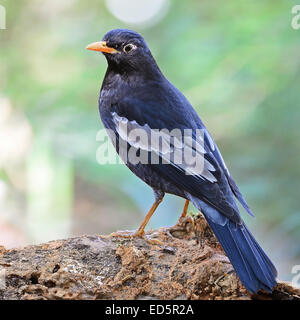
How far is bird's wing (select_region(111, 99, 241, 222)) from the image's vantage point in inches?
147

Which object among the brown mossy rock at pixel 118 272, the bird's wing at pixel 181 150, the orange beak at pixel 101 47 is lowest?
the brown mossy rock at pixel 118 272

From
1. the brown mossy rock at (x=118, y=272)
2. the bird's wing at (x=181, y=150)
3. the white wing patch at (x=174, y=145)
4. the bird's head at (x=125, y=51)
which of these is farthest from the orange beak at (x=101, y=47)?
the brown mossy rock at (x=118, y=272)

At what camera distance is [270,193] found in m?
6.42

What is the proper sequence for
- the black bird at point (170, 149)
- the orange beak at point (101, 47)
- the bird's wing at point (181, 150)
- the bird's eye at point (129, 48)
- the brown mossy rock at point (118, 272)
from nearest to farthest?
the brown mossy rock at point (118, 272)
the black bird at point (170, 149)
the bird's wing at point (181, 150)
the orange beak at point (101, 47)
the bird's eye at point (129, 48)

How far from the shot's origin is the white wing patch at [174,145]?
12.6ft

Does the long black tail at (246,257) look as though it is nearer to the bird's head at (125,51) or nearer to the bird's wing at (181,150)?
the bird's wing at (181,150)

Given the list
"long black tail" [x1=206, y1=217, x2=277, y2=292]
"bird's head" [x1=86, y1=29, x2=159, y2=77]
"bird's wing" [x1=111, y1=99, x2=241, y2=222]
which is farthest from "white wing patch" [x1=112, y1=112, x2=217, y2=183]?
"bird's head" [x1=86, y1=29, x2=159, y2=77]

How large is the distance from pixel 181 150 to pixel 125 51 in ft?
3.43

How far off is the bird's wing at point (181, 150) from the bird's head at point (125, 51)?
0.36 meters

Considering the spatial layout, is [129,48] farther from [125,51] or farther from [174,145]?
[174,145]

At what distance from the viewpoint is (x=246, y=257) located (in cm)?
335

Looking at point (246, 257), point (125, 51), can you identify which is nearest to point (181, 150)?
point (246, 257)

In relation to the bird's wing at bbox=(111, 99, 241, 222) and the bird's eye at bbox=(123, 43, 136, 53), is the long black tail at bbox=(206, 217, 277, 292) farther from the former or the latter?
the bird's eye at bbox=(123, 43, 136, 53)
